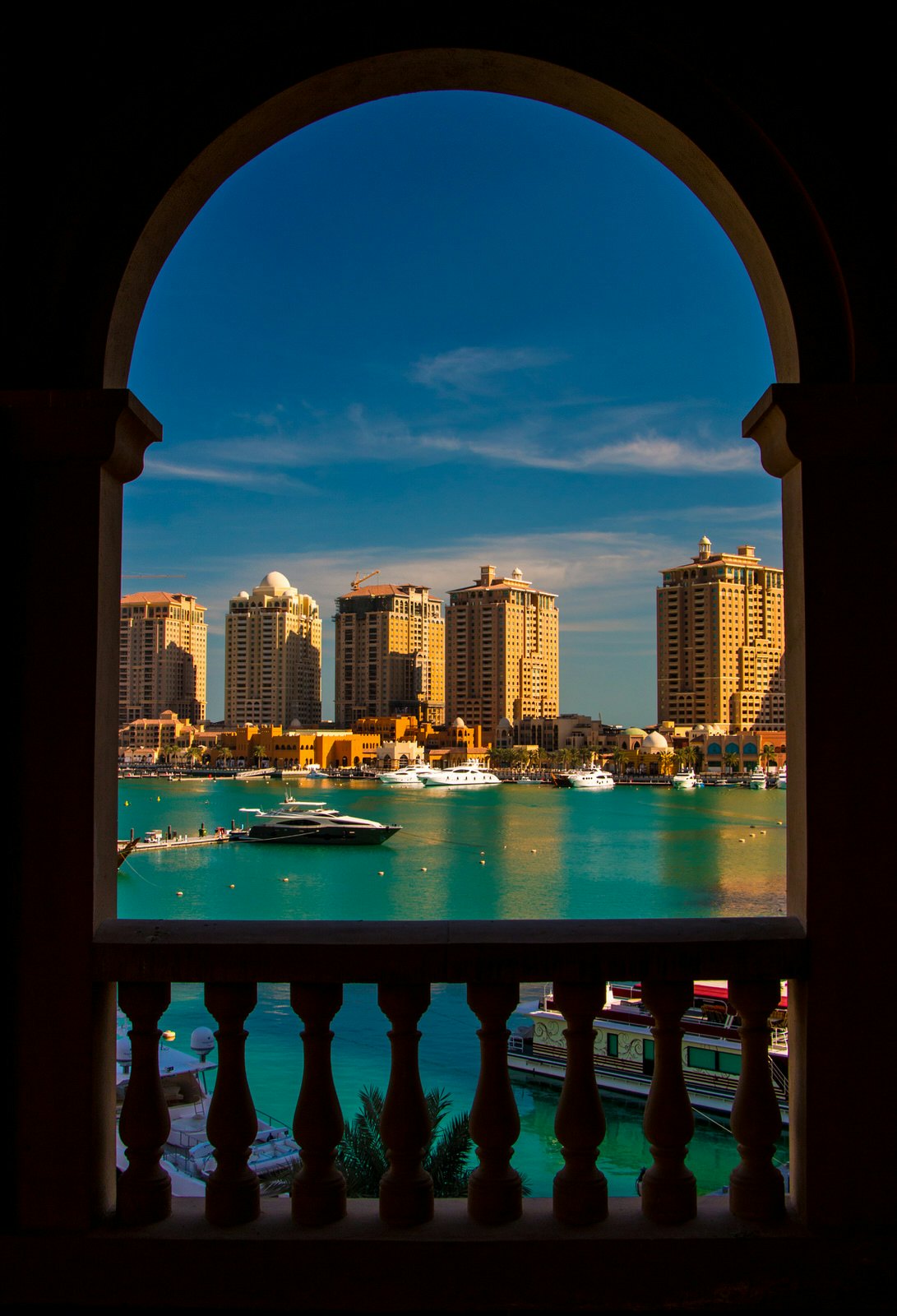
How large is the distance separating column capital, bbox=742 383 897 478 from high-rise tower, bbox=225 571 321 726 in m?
115

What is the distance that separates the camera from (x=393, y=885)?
4000 cm

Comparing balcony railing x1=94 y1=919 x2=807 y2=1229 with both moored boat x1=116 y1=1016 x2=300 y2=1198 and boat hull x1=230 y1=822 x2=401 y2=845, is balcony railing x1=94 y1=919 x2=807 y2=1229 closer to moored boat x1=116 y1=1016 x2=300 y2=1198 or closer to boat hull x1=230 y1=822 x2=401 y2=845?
moored boat x1=116 y1=1016 x2=300 y2=1198

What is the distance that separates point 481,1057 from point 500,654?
108415 mm

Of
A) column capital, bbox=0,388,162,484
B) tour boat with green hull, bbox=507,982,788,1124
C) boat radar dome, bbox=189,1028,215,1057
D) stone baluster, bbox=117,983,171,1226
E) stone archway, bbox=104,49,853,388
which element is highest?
stone archway, bbox=104,49,853,388

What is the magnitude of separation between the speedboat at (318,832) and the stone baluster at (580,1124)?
162 ft

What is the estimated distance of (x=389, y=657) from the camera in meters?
114

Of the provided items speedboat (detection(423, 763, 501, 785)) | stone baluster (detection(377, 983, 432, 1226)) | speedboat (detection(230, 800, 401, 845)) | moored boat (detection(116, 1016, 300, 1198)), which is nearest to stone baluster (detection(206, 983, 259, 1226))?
stone baluster (detection(377, 983, 432, 1226))

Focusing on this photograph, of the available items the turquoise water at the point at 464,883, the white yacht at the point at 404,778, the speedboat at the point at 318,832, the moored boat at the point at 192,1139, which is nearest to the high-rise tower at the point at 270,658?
the white yacht at the point at 404,778

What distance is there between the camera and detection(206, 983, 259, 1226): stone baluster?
189 cm

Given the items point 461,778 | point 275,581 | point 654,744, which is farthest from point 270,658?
point 654,744

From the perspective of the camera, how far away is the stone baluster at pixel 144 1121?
1.91 m

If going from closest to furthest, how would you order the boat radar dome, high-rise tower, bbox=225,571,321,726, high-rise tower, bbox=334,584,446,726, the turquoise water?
the boat radar dome → the turquoise water → high-rise tower, bbox=334,584,446,726 → high-rise tower, bbox=225,571,321,726

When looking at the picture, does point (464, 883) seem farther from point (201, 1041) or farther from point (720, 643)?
point (720, 643)

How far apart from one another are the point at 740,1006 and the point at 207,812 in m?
67.1
